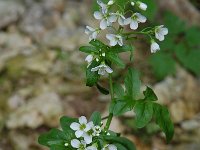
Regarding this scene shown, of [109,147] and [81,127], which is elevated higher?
[81,127]

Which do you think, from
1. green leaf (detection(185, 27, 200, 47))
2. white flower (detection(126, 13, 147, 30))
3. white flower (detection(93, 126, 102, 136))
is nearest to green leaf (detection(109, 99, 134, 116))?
white flower (detection(93, 126, 102, 136))

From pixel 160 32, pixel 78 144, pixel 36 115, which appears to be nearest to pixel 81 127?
pixel 78 144

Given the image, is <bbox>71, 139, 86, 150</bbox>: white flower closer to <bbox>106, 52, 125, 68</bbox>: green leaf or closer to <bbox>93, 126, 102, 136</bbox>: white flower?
<bbox>93, 126, 102, 136</bbox>: white flower

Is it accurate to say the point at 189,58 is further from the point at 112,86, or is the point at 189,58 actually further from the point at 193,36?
the point at 112,86

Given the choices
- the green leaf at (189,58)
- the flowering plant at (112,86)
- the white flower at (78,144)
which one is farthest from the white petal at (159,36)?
the green leaf at (189,58)

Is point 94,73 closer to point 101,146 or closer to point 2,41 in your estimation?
point 101,146

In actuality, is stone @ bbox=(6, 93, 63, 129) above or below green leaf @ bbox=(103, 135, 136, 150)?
above

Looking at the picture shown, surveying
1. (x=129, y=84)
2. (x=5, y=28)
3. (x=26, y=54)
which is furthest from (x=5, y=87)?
(x=129, y=84)
